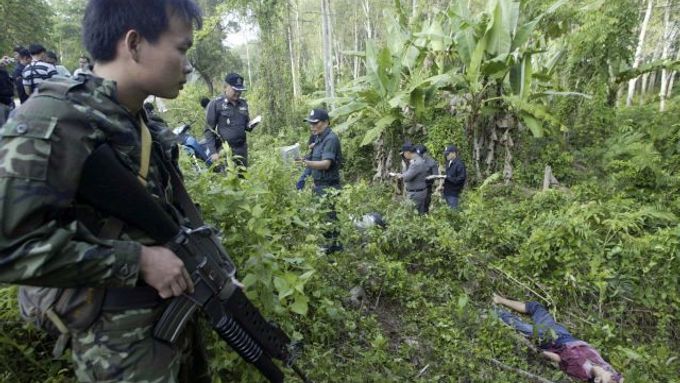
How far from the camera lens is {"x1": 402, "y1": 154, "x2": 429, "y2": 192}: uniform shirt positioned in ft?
19.2

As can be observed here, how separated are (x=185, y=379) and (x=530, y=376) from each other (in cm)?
247

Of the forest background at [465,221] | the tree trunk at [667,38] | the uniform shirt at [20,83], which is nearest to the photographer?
the forest background at [465,221]

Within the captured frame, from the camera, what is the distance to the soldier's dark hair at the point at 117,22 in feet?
3.81

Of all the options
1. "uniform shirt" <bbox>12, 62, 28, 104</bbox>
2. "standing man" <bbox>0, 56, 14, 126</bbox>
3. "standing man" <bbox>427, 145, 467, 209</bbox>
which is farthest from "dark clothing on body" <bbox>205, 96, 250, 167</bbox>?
"standing man" <bbox>427, 145, 467, 209</bbox>

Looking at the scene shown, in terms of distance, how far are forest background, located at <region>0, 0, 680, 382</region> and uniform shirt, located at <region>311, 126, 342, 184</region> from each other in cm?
35

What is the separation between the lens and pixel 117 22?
3.81ft

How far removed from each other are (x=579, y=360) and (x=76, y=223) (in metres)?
3.48

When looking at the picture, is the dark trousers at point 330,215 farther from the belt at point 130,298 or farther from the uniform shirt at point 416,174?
the belt at point 130,298

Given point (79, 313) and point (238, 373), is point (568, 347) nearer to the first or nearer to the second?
point (238, 373)

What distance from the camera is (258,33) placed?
371 inches

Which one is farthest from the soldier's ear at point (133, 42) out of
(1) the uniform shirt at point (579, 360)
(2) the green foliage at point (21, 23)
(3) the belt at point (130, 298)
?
(2) the green foliage at point (21, 23)

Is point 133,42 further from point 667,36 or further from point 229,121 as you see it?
point 667,36

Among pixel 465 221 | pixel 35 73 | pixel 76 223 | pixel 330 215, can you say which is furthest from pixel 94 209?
pixel 35 73

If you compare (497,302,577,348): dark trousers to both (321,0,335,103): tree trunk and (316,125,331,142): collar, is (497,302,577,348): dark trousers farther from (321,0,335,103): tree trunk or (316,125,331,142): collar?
(321,0,335,103): tree trunk
